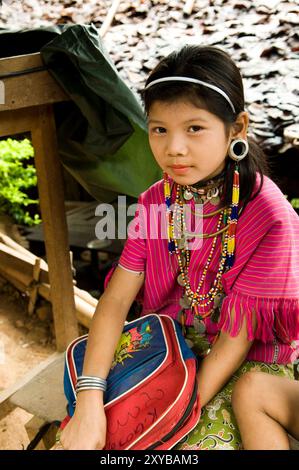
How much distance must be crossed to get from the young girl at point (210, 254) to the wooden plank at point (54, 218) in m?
0.80

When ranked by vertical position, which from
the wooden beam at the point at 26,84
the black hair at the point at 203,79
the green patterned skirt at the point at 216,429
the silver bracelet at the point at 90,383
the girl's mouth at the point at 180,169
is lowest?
the green patterned skirt at the point at 216,429

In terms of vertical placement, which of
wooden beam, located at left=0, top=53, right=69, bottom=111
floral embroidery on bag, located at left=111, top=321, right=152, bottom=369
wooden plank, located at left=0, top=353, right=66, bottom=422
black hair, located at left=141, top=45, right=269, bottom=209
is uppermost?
black hair, located at left=141, top=45, right=269, bottom=209

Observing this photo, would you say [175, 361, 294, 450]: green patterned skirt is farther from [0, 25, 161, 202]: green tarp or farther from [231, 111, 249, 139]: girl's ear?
[0, 25, 161, 202]: green tarp

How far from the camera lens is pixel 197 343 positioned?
182 cm

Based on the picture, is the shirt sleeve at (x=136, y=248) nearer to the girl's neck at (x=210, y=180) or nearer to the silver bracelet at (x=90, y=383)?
the girl's neck at (x=210, y=180)

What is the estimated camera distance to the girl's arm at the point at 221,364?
1.57 meters

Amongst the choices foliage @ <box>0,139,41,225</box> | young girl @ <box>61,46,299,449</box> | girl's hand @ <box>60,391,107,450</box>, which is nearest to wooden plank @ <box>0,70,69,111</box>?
young girl @ <box>61,46,299,449</box>

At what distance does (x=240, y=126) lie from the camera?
1.56 meters

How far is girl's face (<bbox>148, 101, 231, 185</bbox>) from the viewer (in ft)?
4.77

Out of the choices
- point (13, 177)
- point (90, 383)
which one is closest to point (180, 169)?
point (90, 383)

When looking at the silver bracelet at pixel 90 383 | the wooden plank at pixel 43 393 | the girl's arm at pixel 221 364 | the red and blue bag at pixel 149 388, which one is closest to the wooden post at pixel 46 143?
the wooden plank at pixel 43 393

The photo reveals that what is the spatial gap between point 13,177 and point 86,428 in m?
4.70

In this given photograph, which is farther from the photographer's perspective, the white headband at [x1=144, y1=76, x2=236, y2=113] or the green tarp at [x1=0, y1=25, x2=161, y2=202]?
the green tarp at [x1=0, y1=25, x2=161, y2=202]

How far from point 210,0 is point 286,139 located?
1.61 m
